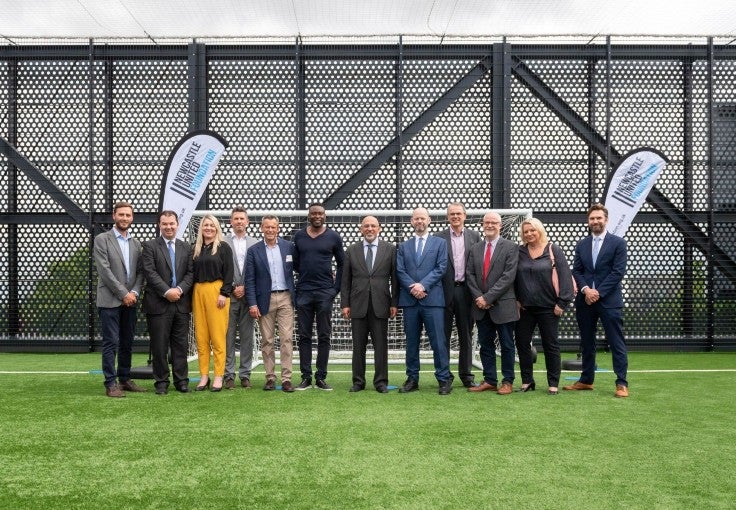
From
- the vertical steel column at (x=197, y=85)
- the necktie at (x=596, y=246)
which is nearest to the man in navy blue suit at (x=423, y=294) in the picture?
the necktie at (x=596, y=246)

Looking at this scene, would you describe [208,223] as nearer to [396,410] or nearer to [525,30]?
[396,410]

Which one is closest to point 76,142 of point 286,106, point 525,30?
point 286,106

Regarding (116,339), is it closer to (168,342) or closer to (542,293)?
(168,342)

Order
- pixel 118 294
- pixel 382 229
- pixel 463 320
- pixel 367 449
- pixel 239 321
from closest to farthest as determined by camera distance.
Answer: pixel 367 449, pixel 118 294, pixel 463 320, pixel 239 321, pixel 382 229

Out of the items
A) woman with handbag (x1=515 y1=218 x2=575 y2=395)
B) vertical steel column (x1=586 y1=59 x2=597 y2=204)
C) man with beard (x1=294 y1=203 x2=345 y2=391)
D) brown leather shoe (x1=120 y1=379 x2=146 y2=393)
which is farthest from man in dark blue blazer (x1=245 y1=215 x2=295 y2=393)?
vertical steel column (x1=586 y1=59 x2=597 y2=204)

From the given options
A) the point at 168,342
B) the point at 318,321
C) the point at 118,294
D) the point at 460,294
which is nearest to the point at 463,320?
the point at 460,294

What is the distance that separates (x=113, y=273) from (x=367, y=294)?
237cm

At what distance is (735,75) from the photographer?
34.4 ft

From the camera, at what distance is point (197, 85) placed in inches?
401

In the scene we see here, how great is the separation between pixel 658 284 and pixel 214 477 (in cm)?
860

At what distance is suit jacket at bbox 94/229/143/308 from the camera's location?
6219 millimetres

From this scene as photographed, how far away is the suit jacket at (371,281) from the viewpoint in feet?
21.2

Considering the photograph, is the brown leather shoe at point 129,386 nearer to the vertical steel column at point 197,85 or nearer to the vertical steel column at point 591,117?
the vertical steel column at point 197,85

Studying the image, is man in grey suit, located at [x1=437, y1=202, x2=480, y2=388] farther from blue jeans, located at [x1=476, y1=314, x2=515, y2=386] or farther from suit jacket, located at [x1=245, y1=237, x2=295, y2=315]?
suit jacket, located at [x1=245, y1=237, x2=295, y2=315]
